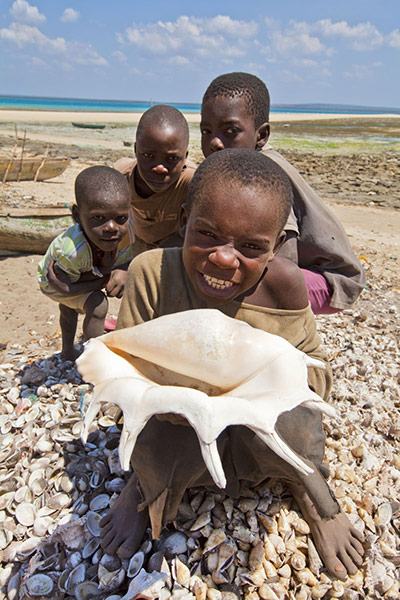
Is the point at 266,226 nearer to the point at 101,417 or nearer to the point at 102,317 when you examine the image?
the point at 101,417

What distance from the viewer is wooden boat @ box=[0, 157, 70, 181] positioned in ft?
26.0

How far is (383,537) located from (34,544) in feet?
4.32

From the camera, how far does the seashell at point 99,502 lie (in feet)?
5.72

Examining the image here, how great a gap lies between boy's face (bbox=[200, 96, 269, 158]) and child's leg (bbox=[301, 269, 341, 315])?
703 mm

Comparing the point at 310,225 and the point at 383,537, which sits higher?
the point at 310,225

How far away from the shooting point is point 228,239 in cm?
129

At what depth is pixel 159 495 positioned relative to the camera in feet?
4.52

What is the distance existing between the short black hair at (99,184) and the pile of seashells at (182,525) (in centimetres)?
116

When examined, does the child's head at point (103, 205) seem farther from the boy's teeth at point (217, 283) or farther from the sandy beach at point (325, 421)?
the boy's teeth at point (217, 283)

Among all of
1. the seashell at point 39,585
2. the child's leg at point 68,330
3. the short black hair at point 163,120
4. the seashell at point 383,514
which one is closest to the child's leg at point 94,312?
Answer: the child's leg at point 68,330

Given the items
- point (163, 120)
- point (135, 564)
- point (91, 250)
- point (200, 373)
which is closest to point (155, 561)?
point (135, 564)

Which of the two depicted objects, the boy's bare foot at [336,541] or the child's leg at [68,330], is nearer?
the boy's bare foot at [336,541]

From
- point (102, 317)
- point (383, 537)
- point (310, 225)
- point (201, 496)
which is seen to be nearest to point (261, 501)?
point (201, 496)

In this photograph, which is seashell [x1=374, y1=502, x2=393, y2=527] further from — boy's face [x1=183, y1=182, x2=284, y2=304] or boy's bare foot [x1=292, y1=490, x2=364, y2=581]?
boy's face [x1=183, y1=182, x2=284, y2=304]
